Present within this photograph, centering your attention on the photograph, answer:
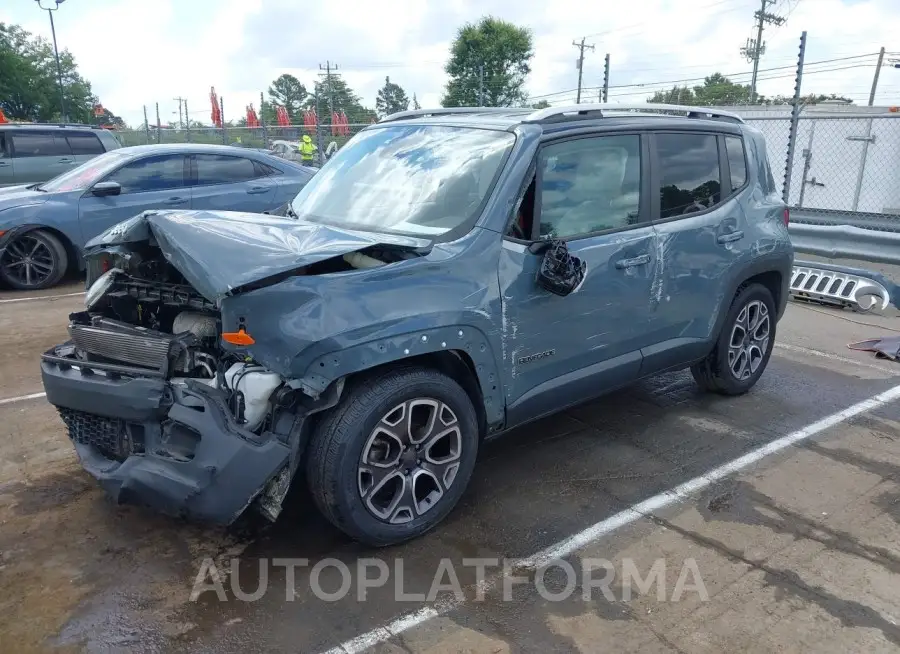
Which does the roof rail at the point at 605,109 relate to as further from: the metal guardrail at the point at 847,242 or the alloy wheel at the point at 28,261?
the alloy wheel at the point at 28,261

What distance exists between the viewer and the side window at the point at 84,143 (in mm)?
12148

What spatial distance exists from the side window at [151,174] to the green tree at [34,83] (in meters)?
28.7

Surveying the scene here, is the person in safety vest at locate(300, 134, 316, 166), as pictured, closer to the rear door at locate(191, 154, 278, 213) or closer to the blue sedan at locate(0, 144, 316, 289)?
the rear door at locate(191, 154, 278, 213)

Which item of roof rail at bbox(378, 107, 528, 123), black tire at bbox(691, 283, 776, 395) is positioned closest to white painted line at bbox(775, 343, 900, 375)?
black tire at bbox(691, 283, 776, 395)

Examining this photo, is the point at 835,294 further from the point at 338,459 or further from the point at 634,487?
the point at 338,459

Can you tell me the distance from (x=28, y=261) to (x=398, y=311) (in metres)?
6.99

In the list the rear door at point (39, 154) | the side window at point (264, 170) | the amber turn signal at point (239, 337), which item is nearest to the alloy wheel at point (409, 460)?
the amber turn signal at point (239, 337)

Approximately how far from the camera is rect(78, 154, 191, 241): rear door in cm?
830

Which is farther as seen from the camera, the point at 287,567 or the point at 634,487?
the point at 634,487

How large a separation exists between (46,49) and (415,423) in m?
46.4

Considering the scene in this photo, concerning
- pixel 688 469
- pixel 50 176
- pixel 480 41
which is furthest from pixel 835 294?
pixel 480 41

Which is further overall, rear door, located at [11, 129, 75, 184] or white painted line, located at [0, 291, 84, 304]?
rear door, located at [11, 129, 75, 184]

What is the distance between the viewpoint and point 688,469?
4043 mm

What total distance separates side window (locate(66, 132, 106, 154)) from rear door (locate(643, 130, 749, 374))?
11162 mm
